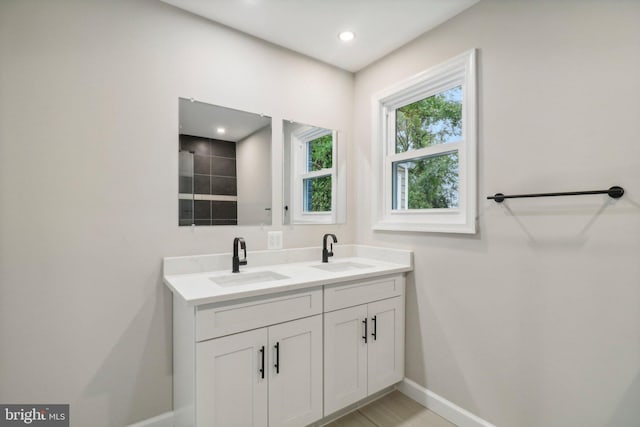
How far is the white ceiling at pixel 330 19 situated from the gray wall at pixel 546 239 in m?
0.17

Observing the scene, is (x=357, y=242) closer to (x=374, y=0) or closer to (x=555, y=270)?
(x=555, y=270)

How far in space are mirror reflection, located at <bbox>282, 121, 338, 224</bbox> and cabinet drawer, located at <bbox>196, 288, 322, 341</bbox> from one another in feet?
2.45

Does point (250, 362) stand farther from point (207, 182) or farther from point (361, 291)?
point (207, 182)

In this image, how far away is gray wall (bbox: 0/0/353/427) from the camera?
55.9 inches

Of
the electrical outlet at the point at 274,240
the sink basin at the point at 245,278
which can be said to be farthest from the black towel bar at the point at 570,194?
the electrical outlet at the point at 274,240

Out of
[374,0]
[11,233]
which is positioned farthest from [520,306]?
[11,233]

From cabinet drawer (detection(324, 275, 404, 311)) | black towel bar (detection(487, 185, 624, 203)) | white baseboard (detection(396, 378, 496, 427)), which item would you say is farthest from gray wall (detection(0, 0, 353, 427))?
black towel bar (detection(487, 185, 624, 203))

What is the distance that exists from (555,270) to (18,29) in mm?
2783

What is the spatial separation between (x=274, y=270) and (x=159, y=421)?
1031 millimetres

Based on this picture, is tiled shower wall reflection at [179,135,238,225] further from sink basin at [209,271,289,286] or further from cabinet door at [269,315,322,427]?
cabinet door at [269,315,322,427]

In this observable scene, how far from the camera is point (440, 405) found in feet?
6.30

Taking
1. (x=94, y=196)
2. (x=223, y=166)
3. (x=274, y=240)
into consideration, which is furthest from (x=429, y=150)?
(x=94, y=196)

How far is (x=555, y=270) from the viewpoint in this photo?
146 centimetres

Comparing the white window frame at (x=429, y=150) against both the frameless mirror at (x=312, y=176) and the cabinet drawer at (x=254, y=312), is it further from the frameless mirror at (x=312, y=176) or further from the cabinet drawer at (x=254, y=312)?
the cabinet drawer at (x=254, y=312)
